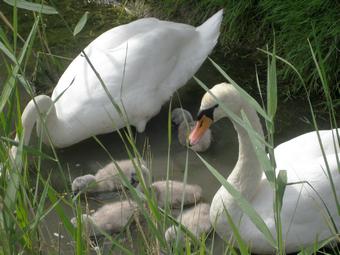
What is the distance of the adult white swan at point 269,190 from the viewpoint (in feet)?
12.0

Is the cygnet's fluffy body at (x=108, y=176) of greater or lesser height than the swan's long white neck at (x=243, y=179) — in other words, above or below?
below

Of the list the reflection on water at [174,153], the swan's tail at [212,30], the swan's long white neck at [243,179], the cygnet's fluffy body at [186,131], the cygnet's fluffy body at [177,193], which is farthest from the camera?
the swan's tail at [212,30]

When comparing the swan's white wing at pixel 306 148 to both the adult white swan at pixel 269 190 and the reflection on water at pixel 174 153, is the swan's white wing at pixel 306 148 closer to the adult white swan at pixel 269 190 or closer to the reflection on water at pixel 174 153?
the adult white swan at pixel 269 190

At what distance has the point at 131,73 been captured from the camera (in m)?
4.84

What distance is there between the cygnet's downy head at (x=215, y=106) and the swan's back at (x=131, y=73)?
0.91m

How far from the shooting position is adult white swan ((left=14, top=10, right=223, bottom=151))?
4746mm

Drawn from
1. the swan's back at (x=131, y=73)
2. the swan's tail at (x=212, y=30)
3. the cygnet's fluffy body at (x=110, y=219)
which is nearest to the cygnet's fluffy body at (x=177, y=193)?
the cygnet's fluffy body at (x=110, y=219)

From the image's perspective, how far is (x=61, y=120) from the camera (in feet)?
15.7

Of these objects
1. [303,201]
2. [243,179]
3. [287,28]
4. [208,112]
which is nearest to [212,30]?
[287,28]

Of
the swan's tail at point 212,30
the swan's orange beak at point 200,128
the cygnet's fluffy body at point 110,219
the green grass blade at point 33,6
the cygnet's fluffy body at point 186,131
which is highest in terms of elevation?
the green grass blade at point 33,6

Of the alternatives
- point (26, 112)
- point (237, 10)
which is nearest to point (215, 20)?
point (237, 10)

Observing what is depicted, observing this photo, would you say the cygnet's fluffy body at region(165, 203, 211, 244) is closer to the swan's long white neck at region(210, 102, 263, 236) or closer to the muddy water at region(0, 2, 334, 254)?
the swan's long white neck at region(210, 102, 263, 236)

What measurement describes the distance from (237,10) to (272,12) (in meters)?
0.36

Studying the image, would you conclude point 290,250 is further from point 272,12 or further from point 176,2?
point 176,2
